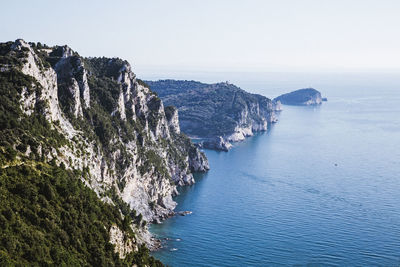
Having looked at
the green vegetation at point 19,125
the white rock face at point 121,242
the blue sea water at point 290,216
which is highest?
the green vegetation at point 19,125

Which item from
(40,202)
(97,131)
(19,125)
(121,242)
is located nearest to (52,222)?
(40,202)

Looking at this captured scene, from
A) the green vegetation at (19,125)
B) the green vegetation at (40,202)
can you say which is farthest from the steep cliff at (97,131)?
the green vegetation at (40,202)

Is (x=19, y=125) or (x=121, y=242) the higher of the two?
(x=19, y=125)

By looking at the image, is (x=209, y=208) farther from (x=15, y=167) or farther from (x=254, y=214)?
(x=15, y=167)

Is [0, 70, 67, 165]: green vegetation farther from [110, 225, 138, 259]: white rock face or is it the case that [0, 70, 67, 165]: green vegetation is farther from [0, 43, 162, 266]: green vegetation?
[110, 225, 138, 259]: white rock face

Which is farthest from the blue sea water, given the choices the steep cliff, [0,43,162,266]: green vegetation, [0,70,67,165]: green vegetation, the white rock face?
[0,70,67,165]: green vegetation

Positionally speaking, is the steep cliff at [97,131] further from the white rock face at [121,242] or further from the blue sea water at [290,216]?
the blue sea water at [290,216]

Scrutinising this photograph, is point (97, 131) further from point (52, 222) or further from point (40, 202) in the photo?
point (52, 222)

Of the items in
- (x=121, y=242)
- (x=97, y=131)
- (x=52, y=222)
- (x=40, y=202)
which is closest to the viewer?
(x=52, y=222)

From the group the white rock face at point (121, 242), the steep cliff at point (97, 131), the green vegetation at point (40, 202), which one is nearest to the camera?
the green vegetation at point (40, 202)

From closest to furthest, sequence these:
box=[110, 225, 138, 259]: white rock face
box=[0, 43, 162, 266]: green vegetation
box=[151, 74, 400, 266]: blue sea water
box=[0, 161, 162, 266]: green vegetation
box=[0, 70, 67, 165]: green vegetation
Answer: box=[0, 161, 162, 266]: green vegetation < box=[0, 43, 162, 266]: green vegetation < box=[0, 70, 67, 165]: green vegetation < box=[110, 225, 138, 259]: white rock face < box=[151, 74, 400, 266]: blue sea water
